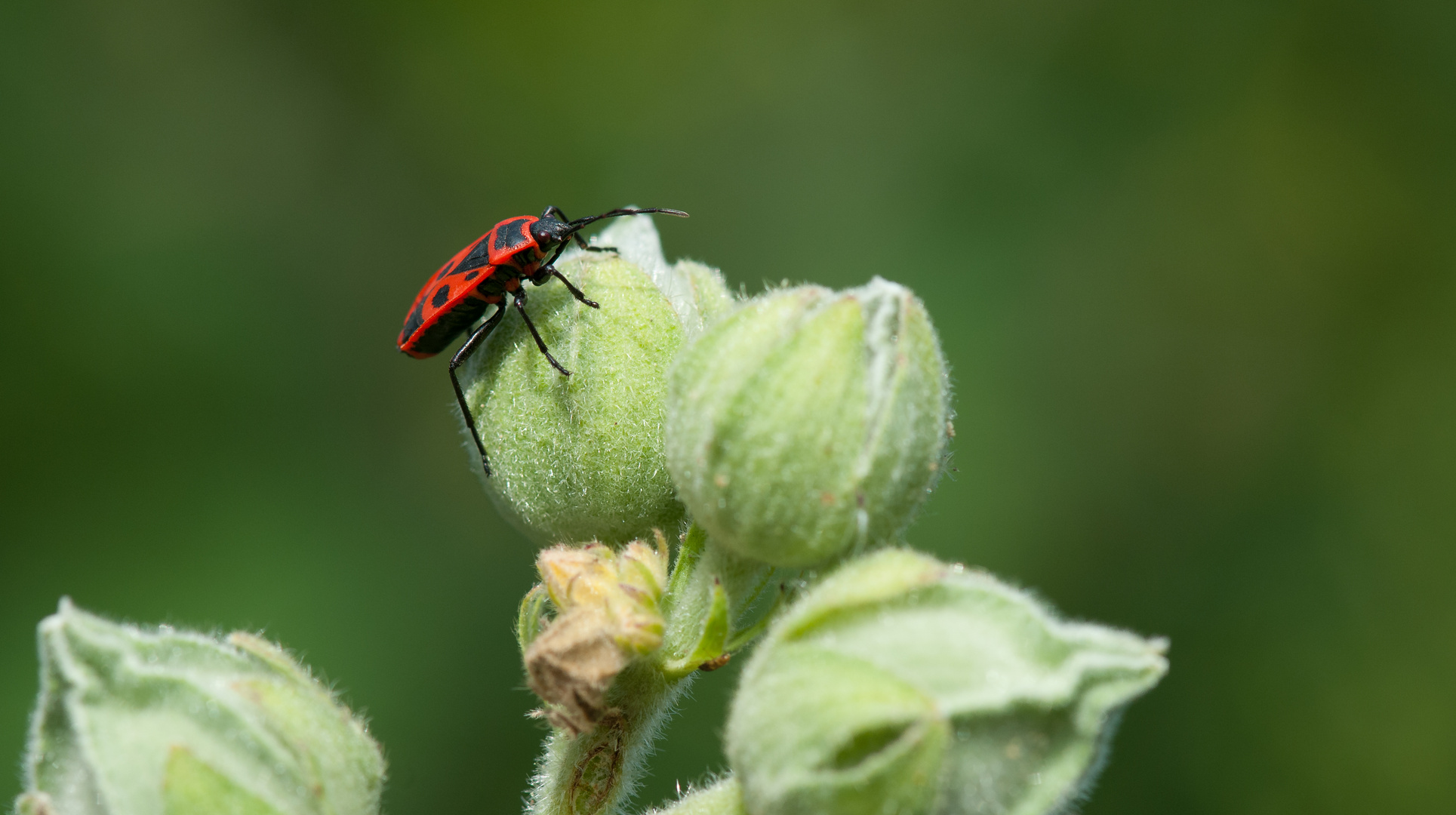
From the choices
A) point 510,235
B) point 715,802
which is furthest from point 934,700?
point 510,235

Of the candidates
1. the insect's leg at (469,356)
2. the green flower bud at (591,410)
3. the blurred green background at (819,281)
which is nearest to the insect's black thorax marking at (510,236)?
the insect's leg at (469,356)

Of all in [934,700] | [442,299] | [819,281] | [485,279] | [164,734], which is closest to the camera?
[934,700]

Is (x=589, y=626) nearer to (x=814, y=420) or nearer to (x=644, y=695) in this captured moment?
(x=644, y=695)

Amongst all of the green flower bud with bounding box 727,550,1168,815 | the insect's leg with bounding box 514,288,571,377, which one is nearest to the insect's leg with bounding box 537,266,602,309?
the insect's leg with bounding box 514,288,571,377

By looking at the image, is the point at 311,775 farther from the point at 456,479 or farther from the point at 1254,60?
the point at 1254,60

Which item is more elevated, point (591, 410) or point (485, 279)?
point (485, 279)

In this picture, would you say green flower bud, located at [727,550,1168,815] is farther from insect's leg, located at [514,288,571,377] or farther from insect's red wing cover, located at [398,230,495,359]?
insect's red wing cover, located at [398,230,495,359]

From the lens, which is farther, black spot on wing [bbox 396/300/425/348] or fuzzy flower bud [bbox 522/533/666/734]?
black spot on wing [bbox 396/300/425/348]
